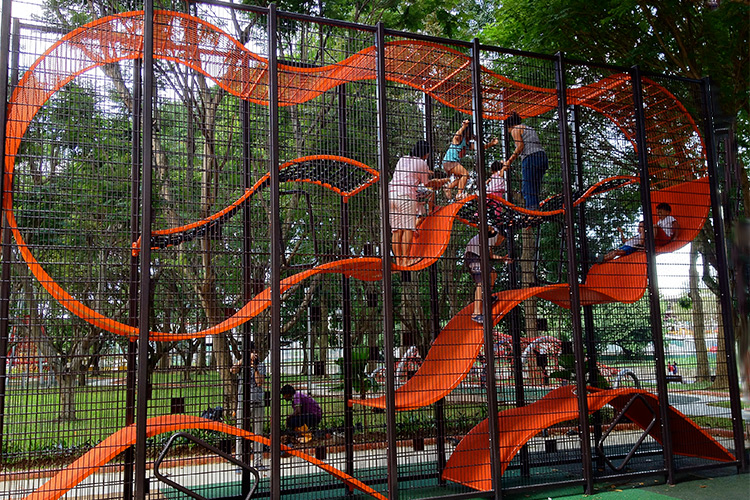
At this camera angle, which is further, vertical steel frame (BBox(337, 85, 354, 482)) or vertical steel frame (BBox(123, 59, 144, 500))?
vertical steel frame (BBox(337, 85, 354, 482))

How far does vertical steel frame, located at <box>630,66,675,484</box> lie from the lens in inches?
234

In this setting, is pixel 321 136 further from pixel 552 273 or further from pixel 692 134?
pixel 692 134

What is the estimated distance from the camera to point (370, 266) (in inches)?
216

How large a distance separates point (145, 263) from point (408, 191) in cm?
254

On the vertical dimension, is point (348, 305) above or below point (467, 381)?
above

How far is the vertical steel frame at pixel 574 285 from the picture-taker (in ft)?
18.3

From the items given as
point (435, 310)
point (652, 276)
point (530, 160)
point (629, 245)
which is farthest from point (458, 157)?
point (652, 276)

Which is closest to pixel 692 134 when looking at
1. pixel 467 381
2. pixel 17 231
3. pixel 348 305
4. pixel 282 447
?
pixel 467 381

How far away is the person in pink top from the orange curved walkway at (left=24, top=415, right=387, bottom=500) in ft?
7.32

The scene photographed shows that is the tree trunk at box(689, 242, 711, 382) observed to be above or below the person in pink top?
below

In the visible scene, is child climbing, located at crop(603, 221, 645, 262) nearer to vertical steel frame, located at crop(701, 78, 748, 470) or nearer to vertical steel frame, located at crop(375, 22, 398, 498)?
vertical steel frame, located at crop(701, 78, 748, 470)

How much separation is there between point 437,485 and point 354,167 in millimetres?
3473

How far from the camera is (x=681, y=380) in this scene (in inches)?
248

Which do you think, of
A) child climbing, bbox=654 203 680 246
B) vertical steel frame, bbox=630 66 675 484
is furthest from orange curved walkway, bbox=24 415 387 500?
child climbing, bbox=654 203 680 246
